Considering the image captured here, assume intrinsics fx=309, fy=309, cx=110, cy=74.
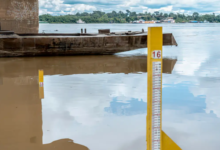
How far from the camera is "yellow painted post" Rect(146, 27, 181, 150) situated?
362cm

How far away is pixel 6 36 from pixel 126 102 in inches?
466

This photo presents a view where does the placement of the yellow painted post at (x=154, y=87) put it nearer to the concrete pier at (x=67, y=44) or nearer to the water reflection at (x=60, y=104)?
the water reflection at (x=60, y=104)

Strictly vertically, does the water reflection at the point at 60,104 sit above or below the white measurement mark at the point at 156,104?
below

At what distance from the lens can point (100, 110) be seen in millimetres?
7250

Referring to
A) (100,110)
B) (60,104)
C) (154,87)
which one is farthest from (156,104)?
(60,104)

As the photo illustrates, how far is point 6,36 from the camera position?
692 inches

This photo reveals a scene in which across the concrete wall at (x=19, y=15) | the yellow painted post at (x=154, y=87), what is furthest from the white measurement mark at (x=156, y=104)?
the concrete wall at (x=19, y=15)

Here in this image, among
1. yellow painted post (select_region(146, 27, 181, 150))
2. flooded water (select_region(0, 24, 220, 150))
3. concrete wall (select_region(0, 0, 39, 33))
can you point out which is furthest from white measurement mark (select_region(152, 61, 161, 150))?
concrete wall (select_region(0, 0, 39, 33))

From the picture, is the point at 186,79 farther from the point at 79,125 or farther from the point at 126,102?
the point at 79,125

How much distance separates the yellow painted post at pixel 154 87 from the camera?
143 inches

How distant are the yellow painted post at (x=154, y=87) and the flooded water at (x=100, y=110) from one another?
1.39 meters

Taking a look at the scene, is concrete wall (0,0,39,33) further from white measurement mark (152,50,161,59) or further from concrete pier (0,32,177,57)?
white measurement mark (152,50,161,59)

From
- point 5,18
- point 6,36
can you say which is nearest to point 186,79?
point 6,36

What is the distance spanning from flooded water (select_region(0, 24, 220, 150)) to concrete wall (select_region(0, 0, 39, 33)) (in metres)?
13.6
